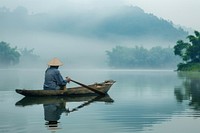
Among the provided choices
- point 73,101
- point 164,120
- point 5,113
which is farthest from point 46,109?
point 164,120

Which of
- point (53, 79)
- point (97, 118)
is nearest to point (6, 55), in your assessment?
point (53, 79)

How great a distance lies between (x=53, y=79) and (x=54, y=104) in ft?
8.07

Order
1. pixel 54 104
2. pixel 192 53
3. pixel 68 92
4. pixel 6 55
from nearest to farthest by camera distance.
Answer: pixel 54 104
pixel 68 92
pixel 192 53
pixel 6 55

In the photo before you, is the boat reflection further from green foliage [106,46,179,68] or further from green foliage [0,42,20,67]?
green foliage [106,46,179,68]

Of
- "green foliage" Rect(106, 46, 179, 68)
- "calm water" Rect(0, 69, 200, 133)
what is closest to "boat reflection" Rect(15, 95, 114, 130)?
"calm water" Rect(0, 69, 200, 133)

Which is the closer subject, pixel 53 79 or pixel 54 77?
pixel 54 77

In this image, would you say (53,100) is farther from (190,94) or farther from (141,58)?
(141,58)

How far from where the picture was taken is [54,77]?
20.2 m

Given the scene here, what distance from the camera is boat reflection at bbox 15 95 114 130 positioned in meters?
13.3

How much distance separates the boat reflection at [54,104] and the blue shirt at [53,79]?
620mm

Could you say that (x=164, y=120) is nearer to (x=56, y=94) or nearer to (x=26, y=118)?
(x=26, y=118)

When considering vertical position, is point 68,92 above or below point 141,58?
below

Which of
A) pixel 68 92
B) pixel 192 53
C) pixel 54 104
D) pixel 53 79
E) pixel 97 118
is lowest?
pixel 97 118

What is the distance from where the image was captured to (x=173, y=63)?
18988 cm
